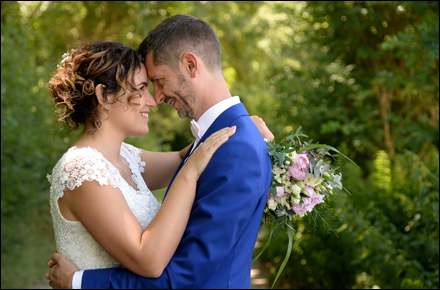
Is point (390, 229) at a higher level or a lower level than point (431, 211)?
lower

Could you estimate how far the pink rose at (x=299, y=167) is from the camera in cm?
226

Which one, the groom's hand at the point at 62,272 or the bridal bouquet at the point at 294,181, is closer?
the groom's hand at the point at 62,272

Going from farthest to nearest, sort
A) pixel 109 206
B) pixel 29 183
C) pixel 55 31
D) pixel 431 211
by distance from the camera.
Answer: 1. pixel 55 31
2. pixel 29 183
3. pixel 431 211
4. pixel 109 206

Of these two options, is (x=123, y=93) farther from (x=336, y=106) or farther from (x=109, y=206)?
(x=336, y=106)

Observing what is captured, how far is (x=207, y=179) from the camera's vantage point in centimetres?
201

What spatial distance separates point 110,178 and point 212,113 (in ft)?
2.01

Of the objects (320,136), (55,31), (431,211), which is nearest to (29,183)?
(55,31)

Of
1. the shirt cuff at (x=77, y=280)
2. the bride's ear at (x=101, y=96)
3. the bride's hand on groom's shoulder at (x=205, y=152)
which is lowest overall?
the shirt cuff at (x=77, y=280)

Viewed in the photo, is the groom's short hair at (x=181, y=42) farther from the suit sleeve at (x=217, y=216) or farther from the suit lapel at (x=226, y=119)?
the suit sleeve at (x=217, y=216)

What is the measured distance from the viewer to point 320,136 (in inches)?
269

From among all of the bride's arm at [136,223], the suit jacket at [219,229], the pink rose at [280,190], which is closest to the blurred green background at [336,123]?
the pink rose at [280,190]

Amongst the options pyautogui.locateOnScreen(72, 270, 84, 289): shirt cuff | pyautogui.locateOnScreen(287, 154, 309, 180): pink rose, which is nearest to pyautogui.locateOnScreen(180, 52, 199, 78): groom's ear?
pyautogui.locateOnScreen(287, 154, 309, 180): pink rose

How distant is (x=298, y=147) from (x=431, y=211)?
2688mm

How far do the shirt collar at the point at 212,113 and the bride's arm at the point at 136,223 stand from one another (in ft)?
0.77
